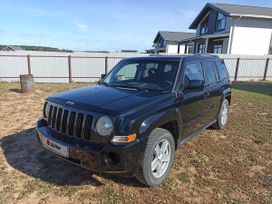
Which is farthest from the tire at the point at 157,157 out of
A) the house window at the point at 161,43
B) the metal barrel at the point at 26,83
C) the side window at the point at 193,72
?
the house window at the point at 161,43

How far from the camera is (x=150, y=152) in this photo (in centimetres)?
298

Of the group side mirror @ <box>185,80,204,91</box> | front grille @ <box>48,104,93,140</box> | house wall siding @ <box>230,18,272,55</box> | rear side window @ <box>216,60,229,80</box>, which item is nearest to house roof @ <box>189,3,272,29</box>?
house wall siding @ <box>230,18,272,55</box>

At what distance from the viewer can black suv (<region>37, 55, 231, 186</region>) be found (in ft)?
8.95

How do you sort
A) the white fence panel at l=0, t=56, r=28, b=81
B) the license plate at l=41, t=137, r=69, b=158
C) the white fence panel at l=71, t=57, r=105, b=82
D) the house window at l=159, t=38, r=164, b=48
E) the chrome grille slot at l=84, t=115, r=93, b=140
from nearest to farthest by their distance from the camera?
1. the chrome grille slot at l=84, t=115, r=93, b=140
2. the license plate at l=41, t=137, r=69, b=158
3. the white fence panel at l=0, t=56, r=28, b=81
4. the white fence panel at l=71, t=57, r=105, b=82
5. the house window at l=159, t=38, r=164, b=48

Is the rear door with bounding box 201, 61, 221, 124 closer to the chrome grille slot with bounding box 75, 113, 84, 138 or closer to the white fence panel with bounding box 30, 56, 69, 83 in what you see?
the chrome grille slot with bounding box 75, 113, 84, 138

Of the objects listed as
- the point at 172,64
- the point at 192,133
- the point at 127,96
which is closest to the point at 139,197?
the point at 127,96

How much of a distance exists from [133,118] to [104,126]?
351mm

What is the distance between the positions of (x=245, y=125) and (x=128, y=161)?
4.69 meters

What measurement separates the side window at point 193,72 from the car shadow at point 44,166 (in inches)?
73.7

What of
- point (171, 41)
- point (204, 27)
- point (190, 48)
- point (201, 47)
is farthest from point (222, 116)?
point (171, 41)

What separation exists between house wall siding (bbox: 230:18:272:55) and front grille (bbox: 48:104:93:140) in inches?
885

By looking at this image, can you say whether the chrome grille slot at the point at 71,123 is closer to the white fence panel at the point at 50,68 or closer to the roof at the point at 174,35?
the white fence panel at the point at 50,68

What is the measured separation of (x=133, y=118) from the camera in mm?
2766

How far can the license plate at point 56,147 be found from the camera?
2.95 metres
